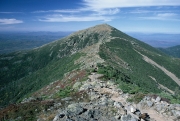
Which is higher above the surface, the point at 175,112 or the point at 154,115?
the point at 175,112

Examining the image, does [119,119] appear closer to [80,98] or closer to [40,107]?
[80,98]

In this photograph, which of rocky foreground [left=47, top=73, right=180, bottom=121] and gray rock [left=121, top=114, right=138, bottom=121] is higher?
gray rock [left=121, top=114, right=138, bottom=121]

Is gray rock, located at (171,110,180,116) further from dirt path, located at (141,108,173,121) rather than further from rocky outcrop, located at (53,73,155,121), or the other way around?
rocky outcrop, located at (53,73,155,121)

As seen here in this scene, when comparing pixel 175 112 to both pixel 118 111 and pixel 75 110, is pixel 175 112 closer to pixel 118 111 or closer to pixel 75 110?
pixel 118 111

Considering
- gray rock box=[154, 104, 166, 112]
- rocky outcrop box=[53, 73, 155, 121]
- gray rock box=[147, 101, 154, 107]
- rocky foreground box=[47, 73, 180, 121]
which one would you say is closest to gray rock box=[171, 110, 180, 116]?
rocky foreground box=[47, 73, 180, 121]

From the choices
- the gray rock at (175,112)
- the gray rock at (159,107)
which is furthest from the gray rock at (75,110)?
the gray rock at (175,112)

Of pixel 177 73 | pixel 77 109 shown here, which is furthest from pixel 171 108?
pixel 177 73

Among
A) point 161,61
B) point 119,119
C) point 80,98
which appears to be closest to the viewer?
point 119,119

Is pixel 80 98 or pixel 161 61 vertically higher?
pixel 80 98

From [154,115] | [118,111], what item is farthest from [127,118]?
[154,115]

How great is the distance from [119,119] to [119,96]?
8582mm

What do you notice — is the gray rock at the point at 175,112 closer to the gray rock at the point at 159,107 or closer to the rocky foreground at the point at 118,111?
the rocky foreground at the point at 118,111

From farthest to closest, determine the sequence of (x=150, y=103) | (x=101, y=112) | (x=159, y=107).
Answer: (x=150, y=103) → (x=159, y=107) → (x=101, y=112)

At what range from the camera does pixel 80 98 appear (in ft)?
89.7
